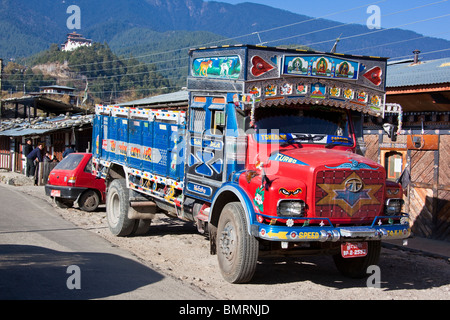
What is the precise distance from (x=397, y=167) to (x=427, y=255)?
3.62 meters

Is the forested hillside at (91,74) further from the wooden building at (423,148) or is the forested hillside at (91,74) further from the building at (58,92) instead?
the wooden building at (423,148)

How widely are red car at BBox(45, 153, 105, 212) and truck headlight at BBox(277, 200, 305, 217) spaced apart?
9370 millimetres

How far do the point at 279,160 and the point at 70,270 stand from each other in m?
3.38

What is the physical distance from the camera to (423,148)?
497 inches

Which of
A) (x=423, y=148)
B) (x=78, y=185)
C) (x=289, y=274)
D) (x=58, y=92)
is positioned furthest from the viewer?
(x=58, y=92)

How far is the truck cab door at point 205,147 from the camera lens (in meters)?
8.13

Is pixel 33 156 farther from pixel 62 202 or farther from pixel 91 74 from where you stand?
pixel 91 74

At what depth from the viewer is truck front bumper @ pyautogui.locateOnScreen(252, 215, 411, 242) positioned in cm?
654

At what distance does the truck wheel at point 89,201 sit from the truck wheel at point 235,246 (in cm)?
821

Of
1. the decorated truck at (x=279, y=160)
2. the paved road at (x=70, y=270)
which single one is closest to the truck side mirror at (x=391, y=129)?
the decorated truck at (x=279, y=160)

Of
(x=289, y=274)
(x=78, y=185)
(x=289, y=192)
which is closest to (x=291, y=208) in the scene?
(x=289, y=192)

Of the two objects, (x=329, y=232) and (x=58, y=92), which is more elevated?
(x=58, y=92)

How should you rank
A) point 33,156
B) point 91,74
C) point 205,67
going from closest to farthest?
point 205,67, point 33,156, point 91,74

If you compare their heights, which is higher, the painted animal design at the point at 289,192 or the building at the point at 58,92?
the building at the point at 58,92
